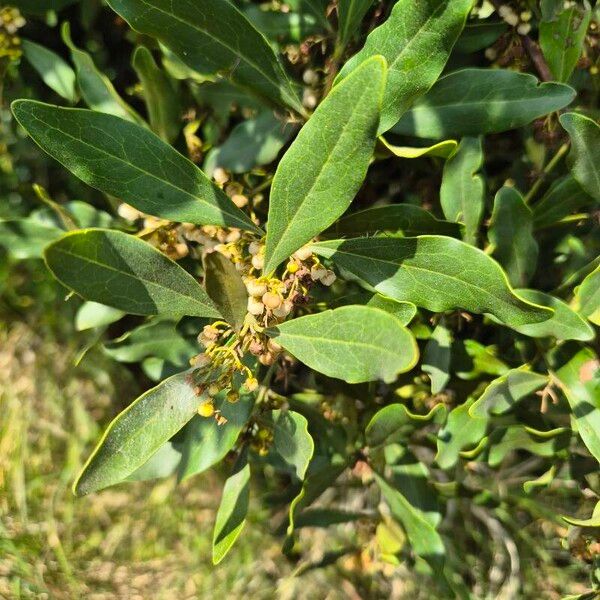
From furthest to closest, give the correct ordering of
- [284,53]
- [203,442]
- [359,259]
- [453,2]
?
[284,53] < [203,442] < [359,259] < [453,2]

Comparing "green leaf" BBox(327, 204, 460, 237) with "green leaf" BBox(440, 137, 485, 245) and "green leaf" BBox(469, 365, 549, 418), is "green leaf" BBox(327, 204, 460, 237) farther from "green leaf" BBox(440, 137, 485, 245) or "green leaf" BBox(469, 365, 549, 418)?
"green leaf" BBox(469, 365, 549, 418)

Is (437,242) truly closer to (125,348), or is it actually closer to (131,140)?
(131,140)

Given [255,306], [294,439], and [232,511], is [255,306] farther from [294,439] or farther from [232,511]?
[232,511]

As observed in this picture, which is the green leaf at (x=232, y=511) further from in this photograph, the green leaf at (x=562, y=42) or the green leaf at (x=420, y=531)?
the green leaf at (x=562, y=42)

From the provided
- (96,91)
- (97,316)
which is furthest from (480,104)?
(97,316)

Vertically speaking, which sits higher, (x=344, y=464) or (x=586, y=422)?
(x=586, y=422)

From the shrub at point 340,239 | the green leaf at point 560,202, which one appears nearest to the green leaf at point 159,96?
the shrub at point 340,239

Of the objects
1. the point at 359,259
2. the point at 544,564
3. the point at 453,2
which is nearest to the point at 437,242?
the point at 359,259
